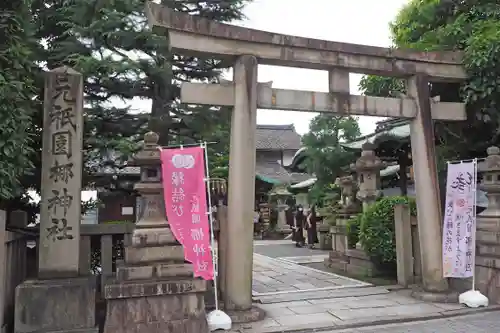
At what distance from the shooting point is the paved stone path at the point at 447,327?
6.30 m

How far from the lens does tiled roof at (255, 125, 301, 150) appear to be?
38900 millimetres

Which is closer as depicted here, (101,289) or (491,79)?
(101,289)

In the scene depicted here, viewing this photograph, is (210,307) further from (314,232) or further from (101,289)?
(314,232)

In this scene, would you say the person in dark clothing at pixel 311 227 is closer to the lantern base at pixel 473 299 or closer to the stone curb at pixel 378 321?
the lantern base at pixel 473 299

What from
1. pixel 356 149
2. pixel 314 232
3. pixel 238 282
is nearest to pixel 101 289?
pixel 238 282

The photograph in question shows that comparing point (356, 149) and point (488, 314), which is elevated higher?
point (356, 149)

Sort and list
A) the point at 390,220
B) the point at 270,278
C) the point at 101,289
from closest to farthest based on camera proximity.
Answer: the point at 101,289 < the point at 390,220 < the point at 270,278

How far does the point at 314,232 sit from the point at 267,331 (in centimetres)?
1405

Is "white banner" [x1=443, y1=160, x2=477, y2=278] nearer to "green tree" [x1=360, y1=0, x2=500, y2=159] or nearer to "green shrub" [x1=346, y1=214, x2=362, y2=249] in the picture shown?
"green tree" [x1=360, y1=0, x2=500, y2=159]

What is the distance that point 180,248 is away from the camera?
6.20 m

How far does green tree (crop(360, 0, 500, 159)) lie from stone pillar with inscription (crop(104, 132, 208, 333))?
5.50 metres

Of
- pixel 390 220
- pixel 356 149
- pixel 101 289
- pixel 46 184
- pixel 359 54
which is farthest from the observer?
pixel 356 149

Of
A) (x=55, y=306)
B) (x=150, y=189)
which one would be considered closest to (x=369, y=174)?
(x=150, y=189)

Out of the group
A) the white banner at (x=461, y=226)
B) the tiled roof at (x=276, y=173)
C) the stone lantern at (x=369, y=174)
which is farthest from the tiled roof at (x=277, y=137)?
the white banner at (x=461, y=226)
